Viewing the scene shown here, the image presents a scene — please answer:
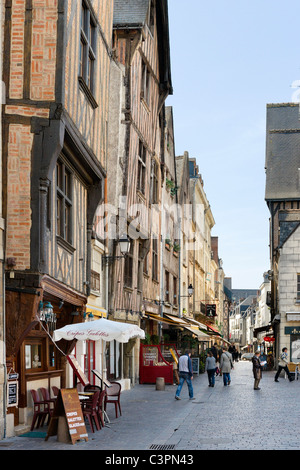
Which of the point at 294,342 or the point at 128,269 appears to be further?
the point at 294,342

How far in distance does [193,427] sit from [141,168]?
12.9 meters

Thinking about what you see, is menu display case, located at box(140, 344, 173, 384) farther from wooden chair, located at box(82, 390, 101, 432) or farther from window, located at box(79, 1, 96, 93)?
wooden chair, located at box(82, 390, 101, 432)

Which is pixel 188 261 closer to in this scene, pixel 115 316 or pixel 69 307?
pixel 115 316

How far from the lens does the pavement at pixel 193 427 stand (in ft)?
31.7

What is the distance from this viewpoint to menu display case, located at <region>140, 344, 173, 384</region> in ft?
75.4

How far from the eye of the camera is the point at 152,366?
23156 mm

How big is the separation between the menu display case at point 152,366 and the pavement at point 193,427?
12.6 feet

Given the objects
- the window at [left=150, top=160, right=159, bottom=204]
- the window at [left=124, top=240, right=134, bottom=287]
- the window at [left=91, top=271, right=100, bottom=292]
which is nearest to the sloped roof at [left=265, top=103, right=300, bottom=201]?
the window at [left=150, top=160, right=159, bottom=204]

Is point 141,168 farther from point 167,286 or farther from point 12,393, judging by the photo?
point 12,393

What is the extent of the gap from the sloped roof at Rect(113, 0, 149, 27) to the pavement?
1060 centimetres

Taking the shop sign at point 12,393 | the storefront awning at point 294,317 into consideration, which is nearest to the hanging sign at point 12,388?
the shop sign at point 12,393

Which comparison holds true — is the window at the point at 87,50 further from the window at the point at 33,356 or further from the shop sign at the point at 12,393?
the shop sign at the point at 12,393

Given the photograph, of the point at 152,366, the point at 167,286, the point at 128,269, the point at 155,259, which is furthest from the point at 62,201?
the point at 167,286

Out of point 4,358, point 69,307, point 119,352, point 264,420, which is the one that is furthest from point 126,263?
point 4,358
